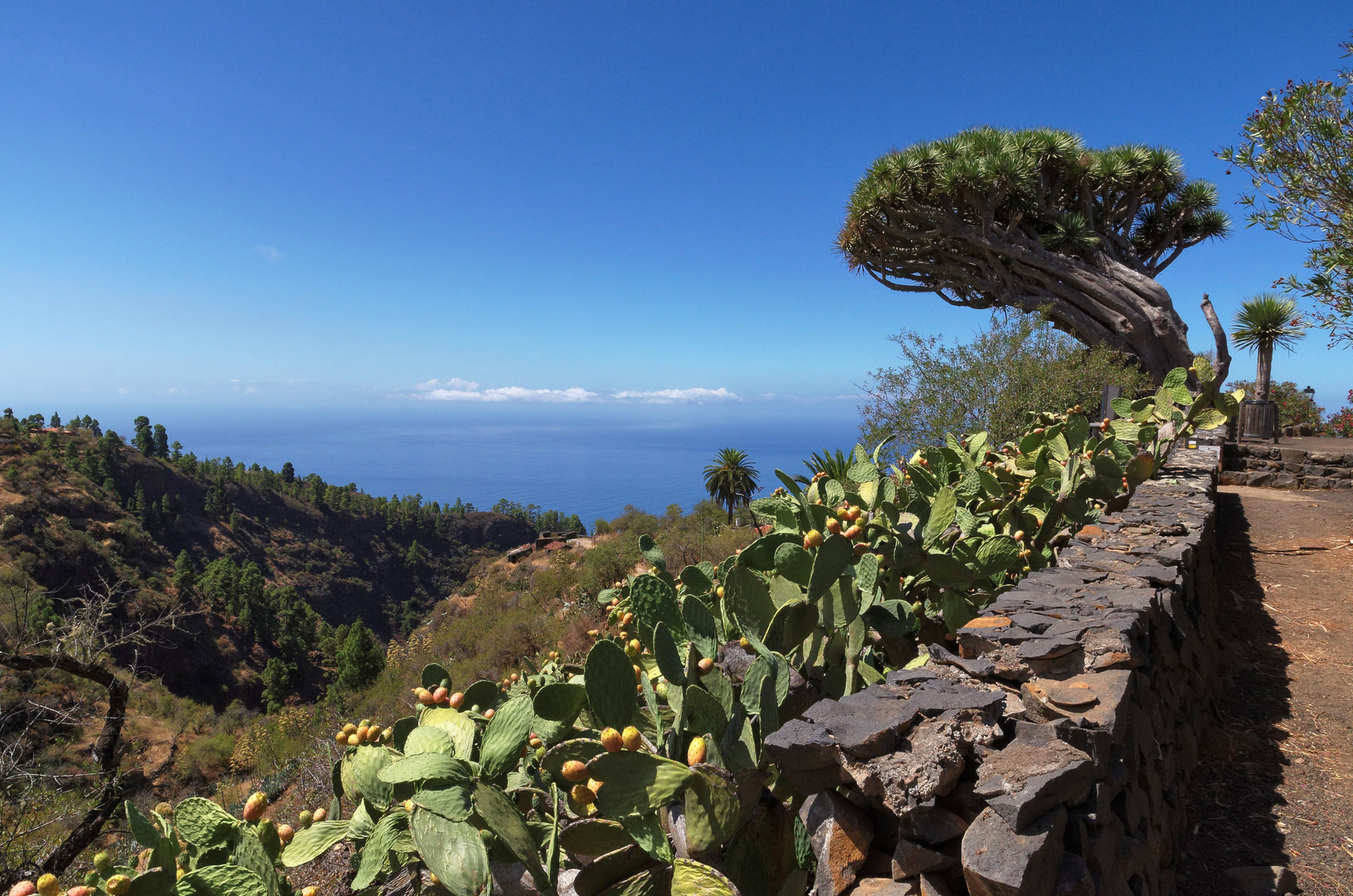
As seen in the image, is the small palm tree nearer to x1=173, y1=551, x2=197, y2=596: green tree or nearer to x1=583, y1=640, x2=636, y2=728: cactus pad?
x1=583, y1=640, x2=636, y2=728: cactus pad

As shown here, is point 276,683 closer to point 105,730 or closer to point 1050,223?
point 105,730

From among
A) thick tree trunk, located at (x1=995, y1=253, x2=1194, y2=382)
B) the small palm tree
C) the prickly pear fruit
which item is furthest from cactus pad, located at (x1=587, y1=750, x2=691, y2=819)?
thick tree trunk, located at (x1=995, y1=253, x2=1194, y2=382)

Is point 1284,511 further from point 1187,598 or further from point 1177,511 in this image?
point 1187,598

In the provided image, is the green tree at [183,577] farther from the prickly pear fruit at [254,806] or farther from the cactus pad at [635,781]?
the cactus pad at [635,781]

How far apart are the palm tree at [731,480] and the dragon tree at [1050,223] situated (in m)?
12.6

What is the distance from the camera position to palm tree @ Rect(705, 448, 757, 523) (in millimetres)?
30906

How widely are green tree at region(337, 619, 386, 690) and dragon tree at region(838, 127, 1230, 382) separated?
3378 centimetres

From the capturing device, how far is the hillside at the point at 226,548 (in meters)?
42.7

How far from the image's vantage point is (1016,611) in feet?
7.10

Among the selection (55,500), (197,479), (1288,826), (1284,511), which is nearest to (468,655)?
(1284,511)

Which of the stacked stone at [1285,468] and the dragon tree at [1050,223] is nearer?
the stacked stone at [1285,468]

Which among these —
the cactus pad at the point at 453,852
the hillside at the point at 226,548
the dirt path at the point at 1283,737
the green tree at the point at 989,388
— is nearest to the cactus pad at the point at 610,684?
the cactus pad at the point at 453,852

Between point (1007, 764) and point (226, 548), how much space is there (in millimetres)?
73942

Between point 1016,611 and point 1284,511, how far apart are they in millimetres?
8551
